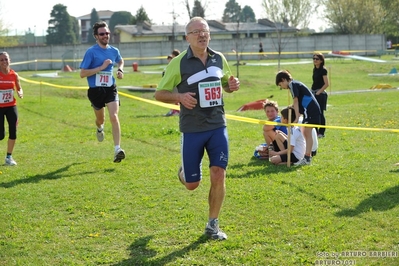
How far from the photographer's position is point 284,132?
1159 centimetres

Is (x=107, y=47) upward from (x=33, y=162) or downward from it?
upward

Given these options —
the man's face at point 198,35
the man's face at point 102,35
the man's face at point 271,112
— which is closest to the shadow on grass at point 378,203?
the man's face at point 198,35

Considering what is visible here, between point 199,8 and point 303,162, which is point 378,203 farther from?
point 199,8

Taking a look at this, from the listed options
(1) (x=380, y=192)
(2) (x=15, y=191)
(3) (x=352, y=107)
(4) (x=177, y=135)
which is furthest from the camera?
(3) (x=352, y=107)

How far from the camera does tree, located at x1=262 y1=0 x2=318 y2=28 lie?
69.2m

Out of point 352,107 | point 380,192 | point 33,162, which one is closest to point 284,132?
point 380,192

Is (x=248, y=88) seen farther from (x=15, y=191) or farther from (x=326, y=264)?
(x=326, y=264)

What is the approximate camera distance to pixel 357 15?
84.8 m

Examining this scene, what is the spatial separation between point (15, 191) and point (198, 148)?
3.66 m

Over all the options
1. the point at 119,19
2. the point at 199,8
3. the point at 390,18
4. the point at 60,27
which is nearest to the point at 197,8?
the point at 199,8

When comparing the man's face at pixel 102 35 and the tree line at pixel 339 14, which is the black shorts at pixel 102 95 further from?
the tree line at pixel 339 14

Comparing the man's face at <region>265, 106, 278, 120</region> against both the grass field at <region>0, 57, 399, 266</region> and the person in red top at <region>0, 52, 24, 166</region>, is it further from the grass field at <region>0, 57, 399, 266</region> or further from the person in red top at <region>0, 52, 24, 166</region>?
the person in red top at <region>0, 52, 24, 166</region>

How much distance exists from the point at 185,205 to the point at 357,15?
80657 millimetres

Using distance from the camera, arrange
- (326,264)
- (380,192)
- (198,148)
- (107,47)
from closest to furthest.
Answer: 1. (326,264)
2. (198,148)
3. (380,192)
4. (107,47)
